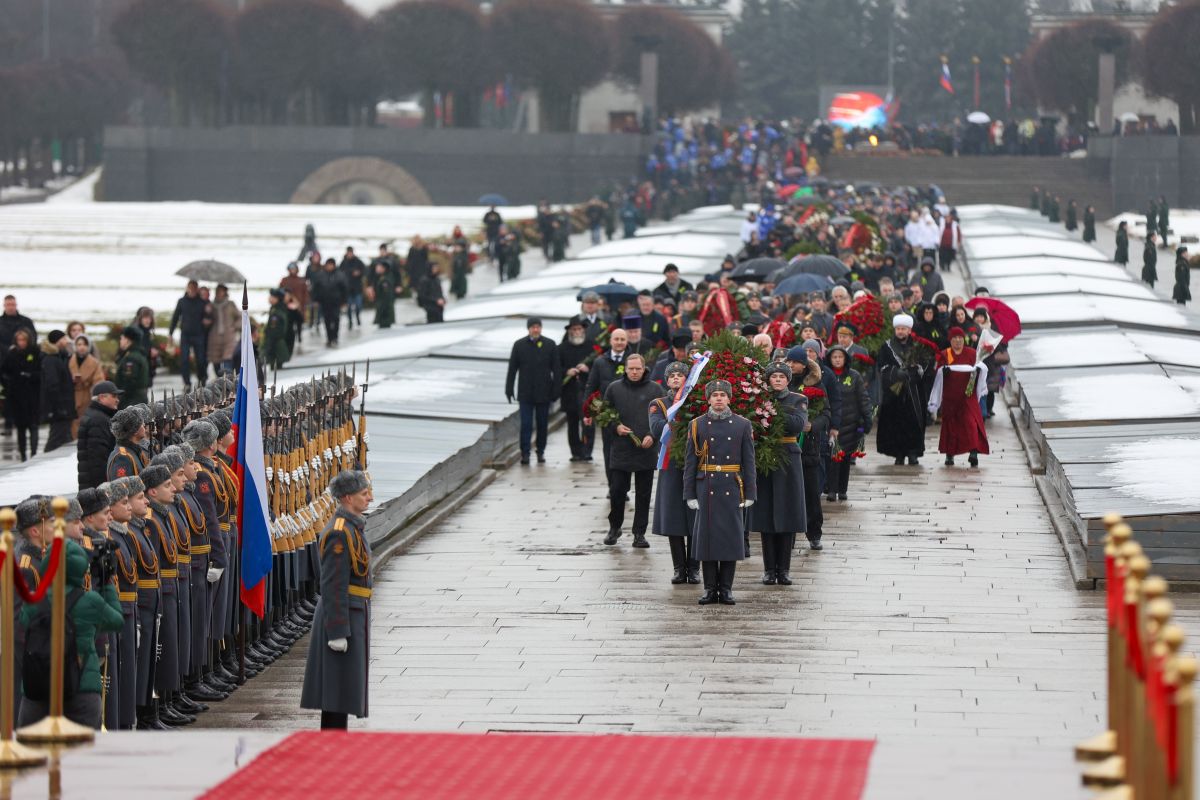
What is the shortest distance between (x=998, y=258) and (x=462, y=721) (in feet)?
105

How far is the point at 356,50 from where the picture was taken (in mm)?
83125

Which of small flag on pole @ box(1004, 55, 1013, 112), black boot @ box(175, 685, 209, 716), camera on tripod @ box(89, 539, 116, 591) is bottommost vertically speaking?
black boot @ box(175, 685, 209, 716)

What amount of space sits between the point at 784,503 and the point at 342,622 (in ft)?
15.8

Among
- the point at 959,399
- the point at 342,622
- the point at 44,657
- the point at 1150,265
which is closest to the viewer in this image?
the point at 44,657

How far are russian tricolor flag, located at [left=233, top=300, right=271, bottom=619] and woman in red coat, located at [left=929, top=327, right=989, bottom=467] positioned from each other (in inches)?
376

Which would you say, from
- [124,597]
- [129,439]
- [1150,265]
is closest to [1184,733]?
[124,597]

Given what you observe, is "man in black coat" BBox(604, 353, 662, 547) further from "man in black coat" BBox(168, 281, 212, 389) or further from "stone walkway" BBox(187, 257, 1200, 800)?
"man in black coat" BBox(168, 281, 212, 389)

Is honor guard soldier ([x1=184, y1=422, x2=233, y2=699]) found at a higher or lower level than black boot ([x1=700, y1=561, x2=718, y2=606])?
higher

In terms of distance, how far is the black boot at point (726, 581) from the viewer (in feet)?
44.9

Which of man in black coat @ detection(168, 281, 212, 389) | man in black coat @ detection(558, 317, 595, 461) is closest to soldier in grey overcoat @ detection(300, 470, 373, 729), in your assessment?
man in black coat @ detection(558, 317, 595, 461)

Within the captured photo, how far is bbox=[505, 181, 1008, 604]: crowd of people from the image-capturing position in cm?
1373

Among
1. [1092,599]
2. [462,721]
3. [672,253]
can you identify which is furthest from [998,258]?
[462,721]

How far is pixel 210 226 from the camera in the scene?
6109 cm

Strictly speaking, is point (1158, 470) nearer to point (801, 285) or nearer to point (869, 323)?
point (869, 323)
